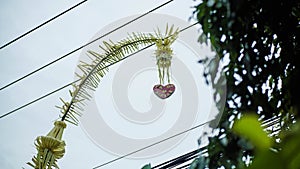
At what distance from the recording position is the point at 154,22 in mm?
2156

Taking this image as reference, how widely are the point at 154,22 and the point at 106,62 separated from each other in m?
0.51

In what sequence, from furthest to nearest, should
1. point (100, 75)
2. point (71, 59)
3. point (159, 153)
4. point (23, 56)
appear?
1. point (23, 56)
2. point (71, 59)
3. point (159, 153)
4. point (100, 75)

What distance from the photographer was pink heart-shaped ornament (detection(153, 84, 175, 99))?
1.81 m

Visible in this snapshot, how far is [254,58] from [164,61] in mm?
752

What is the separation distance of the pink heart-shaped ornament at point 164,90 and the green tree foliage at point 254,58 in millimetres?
733

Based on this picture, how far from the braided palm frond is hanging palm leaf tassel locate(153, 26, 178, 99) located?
3.9 inches

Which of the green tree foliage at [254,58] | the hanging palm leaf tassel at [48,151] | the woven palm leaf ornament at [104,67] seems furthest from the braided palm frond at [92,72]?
the green tree foliage at [254,58]

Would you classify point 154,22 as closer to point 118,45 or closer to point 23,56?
point 118,45

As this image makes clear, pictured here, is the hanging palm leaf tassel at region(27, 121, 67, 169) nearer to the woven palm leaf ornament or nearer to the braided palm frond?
the woven palm leaf ornament

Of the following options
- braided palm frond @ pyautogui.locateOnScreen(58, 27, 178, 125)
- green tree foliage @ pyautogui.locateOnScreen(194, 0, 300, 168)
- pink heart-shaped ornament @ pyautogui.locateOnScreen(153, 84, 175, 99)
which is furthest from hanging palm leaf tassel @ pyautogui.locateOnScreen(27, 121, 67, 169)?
green tree foliage @ pyautogui.locateOnScreen(194, 0, 300, 168)

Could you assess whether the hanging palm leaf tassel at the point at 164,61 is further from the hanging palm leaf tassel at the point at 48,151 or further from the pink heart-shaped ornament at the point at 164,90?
the hanging palm leaf tassel at the point at 48,151

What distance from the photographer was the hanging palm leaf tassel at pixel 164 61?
5.76 feet

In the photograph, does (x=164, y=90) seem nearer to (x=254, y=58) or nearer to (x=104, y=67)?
(x=104, y=67)

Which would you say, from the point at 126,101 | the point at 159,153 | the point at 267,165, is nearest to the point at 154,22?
the point at 126,101
